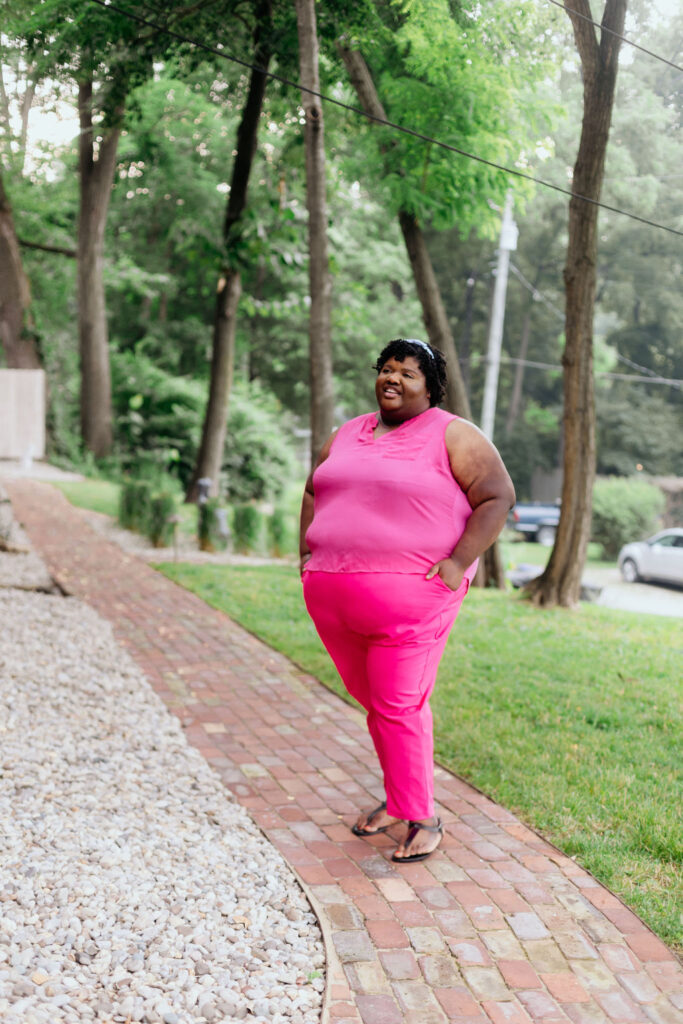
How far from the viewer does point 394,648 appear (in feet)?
11.5

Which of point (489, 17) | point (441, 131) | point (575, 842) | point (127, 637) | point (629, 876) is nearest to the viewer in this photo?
point (629, 876)

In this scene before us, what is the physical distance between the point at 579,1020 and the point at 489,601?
278 inches

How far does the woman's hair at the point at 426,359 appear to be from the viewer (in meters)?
3.59

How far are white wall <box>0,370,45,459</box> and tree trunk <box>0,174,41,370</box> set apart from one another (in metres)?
10.1

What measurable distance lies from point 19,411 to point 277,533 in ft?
12.5

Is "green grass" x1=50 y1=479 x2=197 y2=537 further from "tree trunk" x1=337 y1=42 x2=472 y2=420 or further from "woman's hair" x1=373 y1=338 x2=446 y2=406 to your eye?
"woman's hair" x1=373 y1=338 x2=446 y2=406

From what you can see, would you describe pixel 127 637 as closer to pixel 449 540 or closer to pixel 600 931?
pixel 449 540

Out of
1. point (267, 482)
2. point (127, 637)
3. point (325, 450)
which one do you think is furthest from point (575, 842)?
point (267, 482)

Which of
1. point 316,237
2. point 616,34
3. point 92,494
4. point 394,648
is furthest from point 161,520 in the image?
point 394,648

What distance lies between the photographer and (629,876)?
11.7 ft

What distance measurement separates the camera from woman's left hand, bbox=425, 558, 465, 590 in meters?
3.45

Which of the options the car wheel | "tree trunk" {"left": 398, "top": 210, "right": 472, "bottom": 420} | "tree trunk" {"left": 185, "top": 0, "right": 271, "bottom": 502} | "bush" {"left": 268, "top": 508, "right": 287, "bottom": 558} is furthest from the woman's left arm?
the car wheel

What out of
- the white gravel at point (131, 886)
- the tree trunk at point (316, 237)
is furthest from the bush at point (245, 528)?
the white gravel at point (131, 886)

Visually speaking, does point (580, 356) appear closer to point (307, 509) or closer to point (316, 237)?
point (316, 237)
